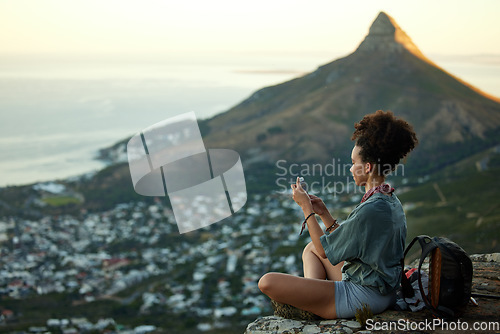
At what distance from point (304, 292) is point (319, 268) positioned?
14.4 inches

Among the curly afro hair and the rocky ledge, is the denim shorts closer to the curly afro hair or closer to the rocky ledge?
the rocky ledge

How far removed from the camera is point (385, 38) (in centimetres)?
3878

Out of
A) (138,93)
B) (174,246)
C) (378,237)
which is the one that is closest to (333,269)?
(378,237)

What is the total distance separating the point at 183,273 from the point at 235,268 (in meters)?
2.37

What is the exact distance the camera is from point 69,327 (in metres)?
16.2

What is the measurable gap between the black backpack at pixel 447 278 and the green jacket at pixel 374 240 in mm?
113

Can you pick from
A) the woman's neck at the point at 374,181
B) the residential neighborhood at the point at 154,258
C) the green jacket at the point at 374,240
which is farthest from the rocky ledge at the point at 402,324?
the residential neighborhood at the point at 154,258

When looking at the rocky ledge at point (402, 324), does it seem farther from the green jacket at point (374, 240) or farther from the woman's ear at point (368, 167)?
the woman's ear at point (368, 167)

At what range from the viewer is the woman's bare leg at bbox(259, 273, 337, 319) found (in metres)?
2.63

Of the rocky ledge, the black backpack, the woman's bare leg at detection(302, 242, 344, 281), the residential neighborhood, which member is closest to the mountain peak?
the residential neighborhood

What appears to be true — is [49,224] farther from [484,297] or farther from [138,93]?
[484,297]

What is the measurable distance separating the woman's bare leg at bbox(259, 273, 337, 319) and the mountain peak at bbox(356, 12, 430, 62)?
37731 millimetres

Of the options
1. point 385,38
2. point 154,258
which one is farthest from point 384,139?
point 385,38

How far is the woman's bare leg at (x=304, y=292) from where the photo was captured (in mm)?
2627
